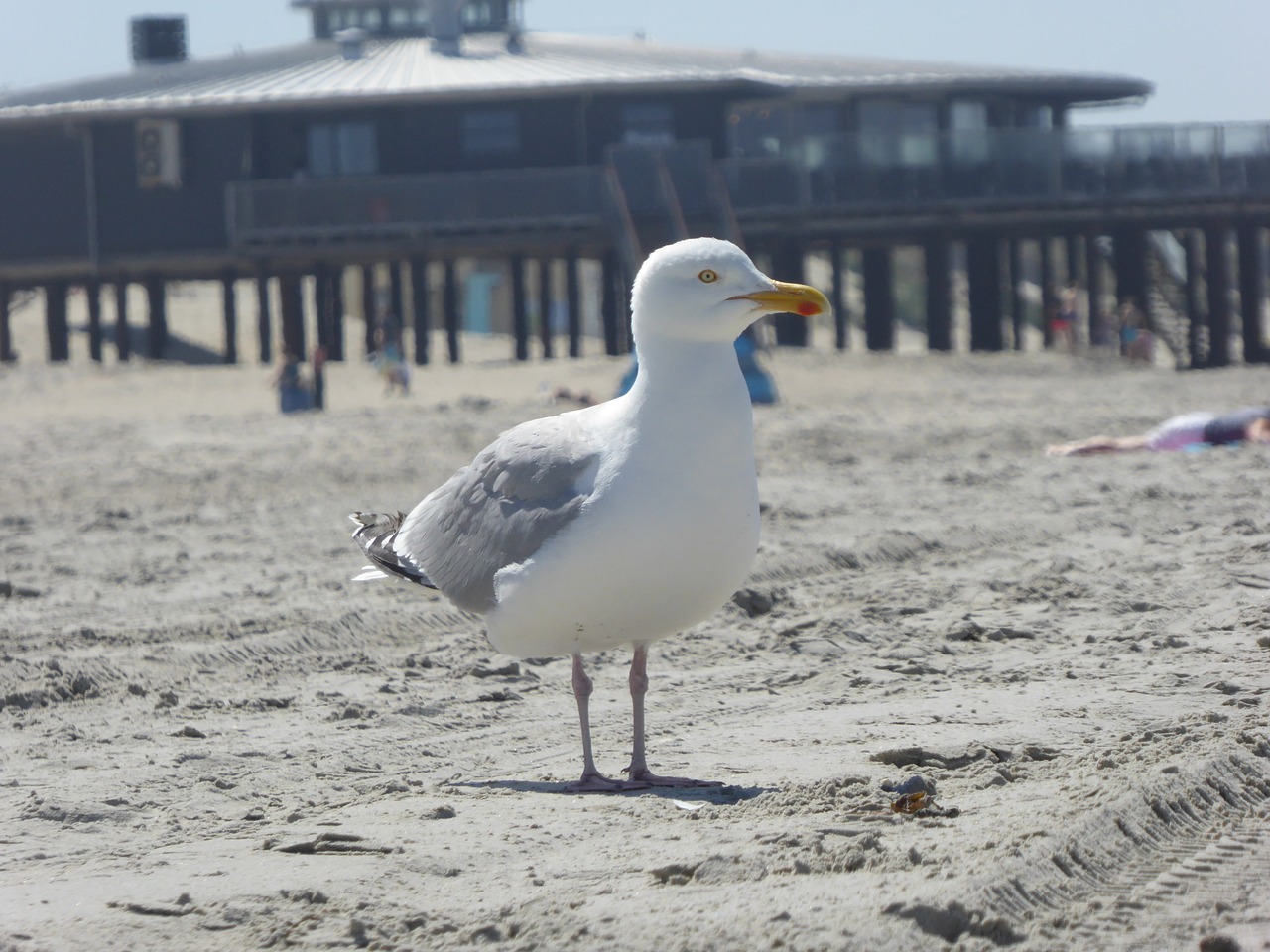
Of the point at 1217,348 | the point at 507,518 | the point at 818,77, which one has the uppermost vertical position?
the point at 818,77

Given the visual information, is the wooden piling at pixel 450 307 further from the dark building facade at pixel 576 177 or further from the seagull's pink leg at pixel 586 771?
the seagull's pink leg at pixel 586 771

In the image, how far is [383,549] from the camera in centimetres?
614

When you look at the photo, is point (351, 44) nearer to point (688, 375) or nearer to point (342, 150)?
point (342, 150)

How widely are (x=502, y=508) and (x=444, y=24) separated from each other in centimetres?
3239

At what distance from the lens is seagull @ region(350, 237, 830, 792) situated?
198 inches

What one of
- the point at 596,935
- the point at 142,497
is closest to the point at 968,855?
the point at 596,935

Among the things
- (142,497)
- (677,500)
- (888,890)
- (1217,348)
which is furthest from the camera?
(1217,348)

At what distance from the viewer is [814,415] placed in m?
Result: 19.1

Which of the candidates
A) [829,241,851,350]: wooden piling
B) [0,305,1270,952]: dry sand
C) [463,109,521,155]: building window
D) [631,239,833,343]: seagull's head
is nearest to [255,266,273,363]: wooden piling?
[463,109,521,155]: building window

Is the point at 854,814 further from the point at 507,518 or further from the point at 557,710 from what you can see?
the point at 557,710

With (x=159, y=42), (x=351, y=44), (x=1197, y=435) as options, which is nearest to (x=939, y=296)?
(x=351, y=44)

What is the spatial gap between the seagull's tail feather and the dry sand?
0.56 meters

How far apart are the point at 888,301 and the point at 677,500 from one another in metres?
31.0

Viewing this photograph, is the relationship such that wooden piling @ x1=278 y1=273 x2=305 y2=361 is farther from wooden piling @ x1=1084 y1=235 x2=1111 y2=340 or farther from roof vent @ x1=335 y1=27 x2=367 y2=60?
wooden piling @ x1=1084 y1=235 x2=1111 y2=340
